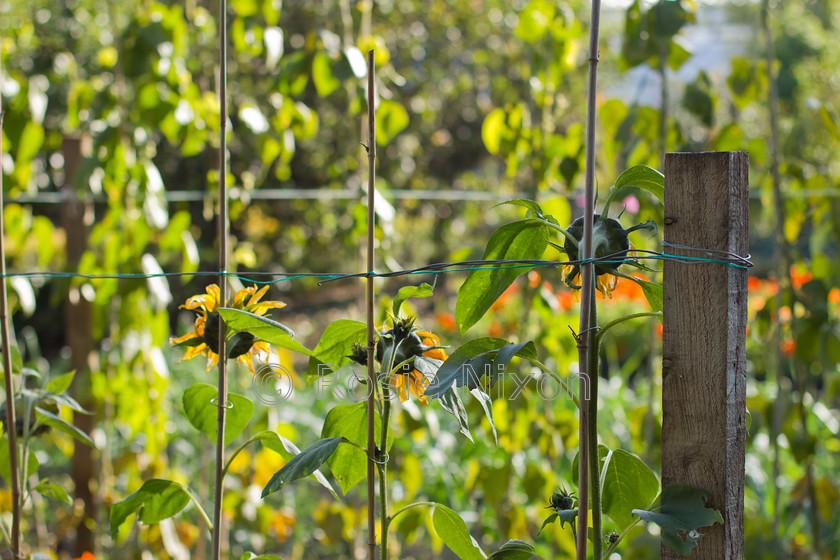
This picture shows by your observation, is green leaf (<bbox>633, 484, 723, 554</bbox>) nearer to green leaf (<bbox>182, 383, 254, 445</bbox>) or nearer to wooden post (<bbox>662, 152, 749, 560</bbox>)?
wooden post (<bbox>662, 152, 749, 560</bbox>)

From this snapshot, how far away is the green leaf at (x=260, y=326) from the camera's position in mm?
661

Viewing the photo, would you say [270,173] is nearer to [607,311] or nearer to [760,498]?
[607,311]

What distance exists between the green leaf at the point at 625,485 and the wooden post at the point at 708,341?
61 millimetres

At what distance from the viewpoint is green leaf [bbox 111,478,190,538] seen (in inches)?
31.1

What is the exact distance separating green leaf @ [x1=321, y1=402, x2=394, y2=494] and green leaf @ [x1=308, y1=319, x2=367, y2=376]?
51mm

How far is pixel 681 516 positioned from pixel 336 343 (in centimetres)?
36

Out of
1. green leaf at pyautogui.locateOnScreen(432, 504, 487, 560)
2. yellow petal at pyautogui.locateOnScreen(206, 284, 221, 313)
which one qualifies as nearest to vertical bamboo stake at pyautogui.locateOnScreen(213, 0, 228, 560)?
yellow petal at pyautogui.locateOnScreen(206, 284, 221, 313)

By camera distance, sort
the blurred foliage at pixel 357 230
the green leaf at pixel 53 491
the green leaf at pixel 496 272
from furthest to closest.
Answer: the blurred foliage at pixel 357 230 → the green leaf at pixel 53 491 → the green leaf at pixel 496 272

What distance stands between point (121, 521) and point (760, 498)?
185 centimetres

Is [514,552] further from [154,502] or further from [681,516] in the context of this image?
[154,502]

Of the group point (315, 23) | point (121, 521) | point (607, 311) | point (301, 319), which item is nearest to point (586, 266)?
point (121, 521)

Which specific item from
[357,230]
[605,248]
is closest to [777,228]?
[357,230]

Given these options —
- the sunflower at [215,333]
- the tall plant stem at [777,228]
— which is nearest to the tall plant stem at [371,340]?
the sunflower at [215,333]

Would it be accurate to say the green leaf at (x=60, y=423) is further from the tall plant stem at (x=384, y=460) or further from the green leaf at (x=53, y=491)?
the tall plant stem at (x=384, y=460)
